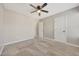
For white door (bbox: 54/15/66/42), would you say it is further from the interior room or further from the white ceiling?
the white ceiling

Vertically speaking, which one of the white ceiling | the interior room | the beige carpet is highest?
the white ceiling

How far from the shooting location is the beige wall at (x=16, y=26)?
171cm

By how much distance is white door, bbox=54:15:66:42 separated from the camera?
178 centimetres

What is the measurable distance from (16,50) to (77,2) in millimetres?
1309

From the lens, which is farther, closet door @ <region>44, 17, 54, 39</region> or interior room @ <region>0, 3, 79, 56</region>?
closet door @ <region>44, 17, 54, 39</region>

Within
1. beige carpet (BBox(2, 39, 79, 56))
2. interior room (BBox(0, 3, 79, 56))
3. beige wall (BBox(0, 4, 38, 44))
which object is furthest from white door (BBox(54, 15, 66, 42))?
beige wall (BBox(0, 4, 38, 44))

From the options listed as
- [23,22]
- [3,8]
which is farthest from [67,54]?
[3,8]

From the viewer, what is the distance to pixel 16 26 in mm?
1784

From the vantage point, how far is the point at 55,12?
5.73ft

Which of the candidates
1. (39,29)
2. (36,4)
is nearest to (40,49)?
(39,29)

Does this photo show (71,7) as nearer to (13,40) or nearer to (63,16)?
(63,16)

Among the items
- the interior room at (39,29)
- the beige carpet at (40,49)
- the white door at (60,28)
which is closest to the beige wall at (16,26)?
the interior room at (39,29)

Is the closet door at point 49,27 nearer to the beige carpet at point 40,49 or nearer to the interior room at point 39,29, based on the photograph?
the interior room at point 39,29

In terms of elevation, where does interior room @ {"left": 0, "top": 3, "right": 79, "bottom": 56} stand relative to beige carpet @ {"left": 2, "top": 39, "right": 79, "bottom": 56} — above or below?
above
